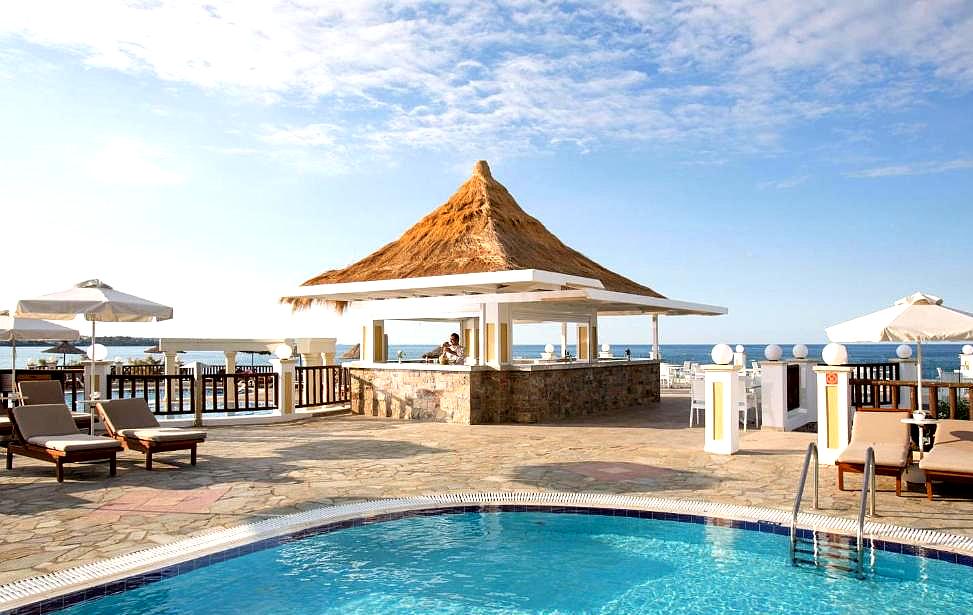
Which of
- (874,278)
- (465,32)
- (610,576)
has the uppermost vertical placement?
(465,32)

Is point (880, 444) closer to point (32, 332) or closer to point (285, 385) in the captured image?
point (285, 385)

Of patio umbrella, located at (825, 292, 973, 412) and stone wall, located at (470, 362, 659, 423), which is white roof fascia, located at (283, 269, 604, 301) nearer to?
stone wall, located at (470, 362, 659, 423)

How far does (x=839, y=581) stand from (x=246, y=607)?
13.8ft

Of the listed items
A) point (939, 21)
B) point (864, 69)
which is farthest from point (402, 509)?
point (864, 69)

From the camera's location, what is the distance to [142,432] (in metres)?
8.41

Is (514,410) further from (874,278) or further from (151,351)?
(874,278)

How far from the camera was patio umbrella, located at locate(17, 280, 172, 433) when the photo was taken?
9.80 m

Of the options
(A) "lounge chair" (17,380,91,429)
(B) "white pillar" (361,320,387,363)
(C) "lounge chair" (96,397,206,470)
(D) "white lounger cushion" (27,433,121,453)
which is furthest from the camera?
(B) "white pillar" (361,320,387,363)

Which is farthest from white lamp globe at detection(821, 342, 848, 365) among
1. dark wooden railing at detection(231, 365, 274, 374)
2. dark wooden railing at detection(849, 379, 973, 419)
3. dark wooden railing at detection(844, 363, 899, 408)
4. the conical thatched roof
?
dark wooden railing at detection(231, 365, 274, 374)

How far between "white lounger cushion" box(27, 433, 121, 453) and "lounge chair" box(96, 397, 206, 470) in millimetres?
479

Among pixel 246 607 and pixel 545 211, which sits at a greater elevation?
pixel 545 211

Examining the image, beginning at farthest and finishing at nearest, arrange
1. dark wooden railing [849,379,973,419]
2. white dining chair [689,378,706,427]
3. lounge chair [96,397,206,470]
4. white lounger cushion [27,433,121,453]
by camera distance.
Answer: white dining chair [689,378,706,427]
lounge chair [96,397,206,470]
dark wooden railing [849,379,973,419]
white lounger cushion [27,433,121,453]

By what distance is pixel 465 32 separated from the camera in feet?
42.0

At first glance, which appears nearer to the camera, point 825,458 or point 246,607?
point 246,607
